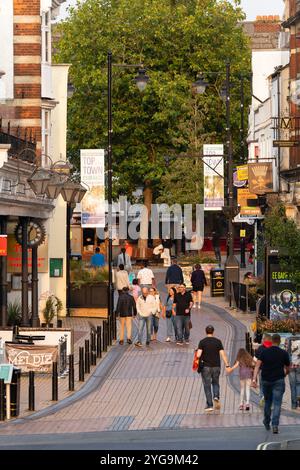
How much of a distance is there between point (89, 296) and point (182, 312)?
1024cm

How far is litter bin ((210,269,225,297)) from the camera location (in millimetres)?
54562

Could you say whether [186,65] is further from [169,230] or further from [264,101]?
[264,101]

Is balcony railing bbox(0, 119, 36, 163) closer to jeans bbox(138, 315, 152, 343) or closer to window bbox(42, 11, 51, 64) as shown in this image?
window bbox(42, 11, 51, 64)

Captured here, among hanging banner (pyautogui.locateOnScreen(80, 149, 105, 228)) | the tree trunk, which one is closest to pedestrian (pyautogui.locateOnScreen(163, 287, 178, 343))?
hanging banner (pyautogui.locateOnScreen(80, 149, 105, 228))

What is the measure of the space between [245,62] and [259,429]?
6604 cm

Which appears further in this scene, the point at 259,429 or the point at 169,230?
the point at 169,230

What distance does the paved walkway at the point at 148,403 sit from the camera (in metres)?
24.2

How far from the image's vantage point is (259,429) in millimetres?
23188

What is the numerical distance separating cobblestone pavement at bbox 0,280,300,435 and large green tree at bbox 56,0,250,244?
160ft

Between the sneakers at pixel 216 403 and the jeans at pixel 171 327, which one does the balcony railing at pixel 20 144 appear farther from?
the sneakers at pixel 216 403

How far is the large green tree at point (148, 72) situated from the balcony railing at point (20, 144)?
1535 inches

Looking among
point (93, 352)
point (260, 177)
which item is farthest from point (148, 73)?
point (93, 352)

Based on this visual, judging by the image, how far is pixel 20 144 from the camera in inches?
1614
